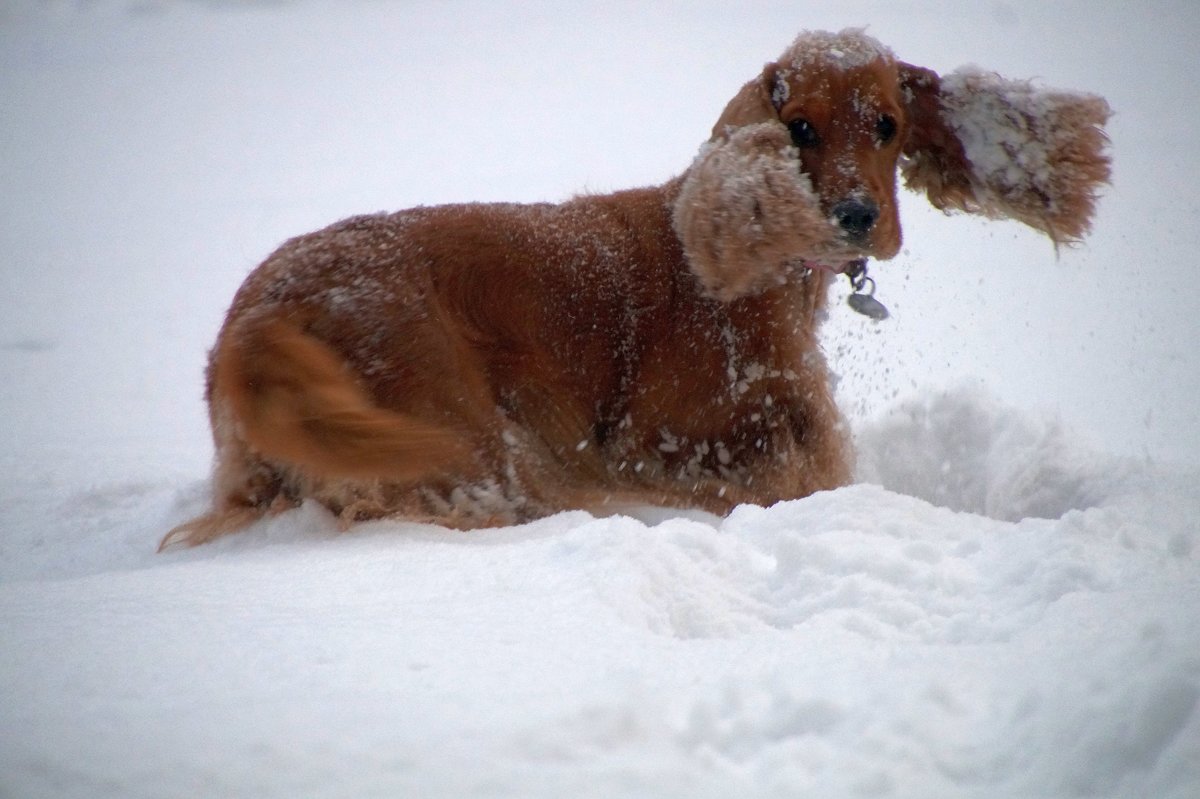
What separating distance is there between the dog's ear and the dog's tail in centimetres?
113

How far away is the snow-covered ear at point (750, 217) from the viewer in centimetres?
227

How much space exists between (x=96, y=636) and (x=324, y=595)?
296 mm

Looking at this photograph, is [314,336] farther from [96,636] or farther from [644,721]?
[644,721]

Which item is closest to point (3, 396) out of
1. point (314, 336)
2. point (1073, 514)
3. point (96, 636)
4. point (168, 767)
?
point (314, 336)

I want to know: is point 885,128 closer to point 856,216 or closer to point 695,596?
point 856,216

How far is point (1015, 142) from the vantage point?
2.62 metres

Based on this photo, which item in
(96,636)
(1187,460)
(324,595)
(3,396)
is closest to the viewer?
(96,636)

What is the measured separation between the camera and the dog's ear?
245 cm

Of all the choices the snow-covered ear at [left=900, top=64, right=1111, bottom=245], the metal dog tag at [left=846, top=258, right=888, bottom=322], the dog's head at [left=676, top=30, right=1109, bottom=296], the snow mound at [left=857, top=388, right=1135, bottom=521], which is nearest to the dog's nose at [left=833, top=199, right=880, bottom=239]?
the dog's head at [left=676, top=30, right=1109, bottom=296]

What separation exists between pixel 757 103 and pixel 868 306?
1.91 feet

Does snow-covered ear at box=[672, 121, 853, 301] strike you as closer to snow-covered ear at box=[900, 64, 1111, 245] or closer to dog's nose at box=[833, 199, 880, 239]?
dog's nose at box=[833, 199, 880, 239]

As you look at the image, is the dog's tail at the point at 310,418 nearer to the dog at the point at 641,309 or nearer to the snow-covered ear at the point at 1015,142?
the dog at the point at 641,309

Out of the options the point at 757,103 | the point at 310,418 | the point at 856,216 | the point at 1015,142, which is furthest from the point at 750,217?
the point at 310,418

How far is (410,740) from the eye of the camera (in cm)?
95
